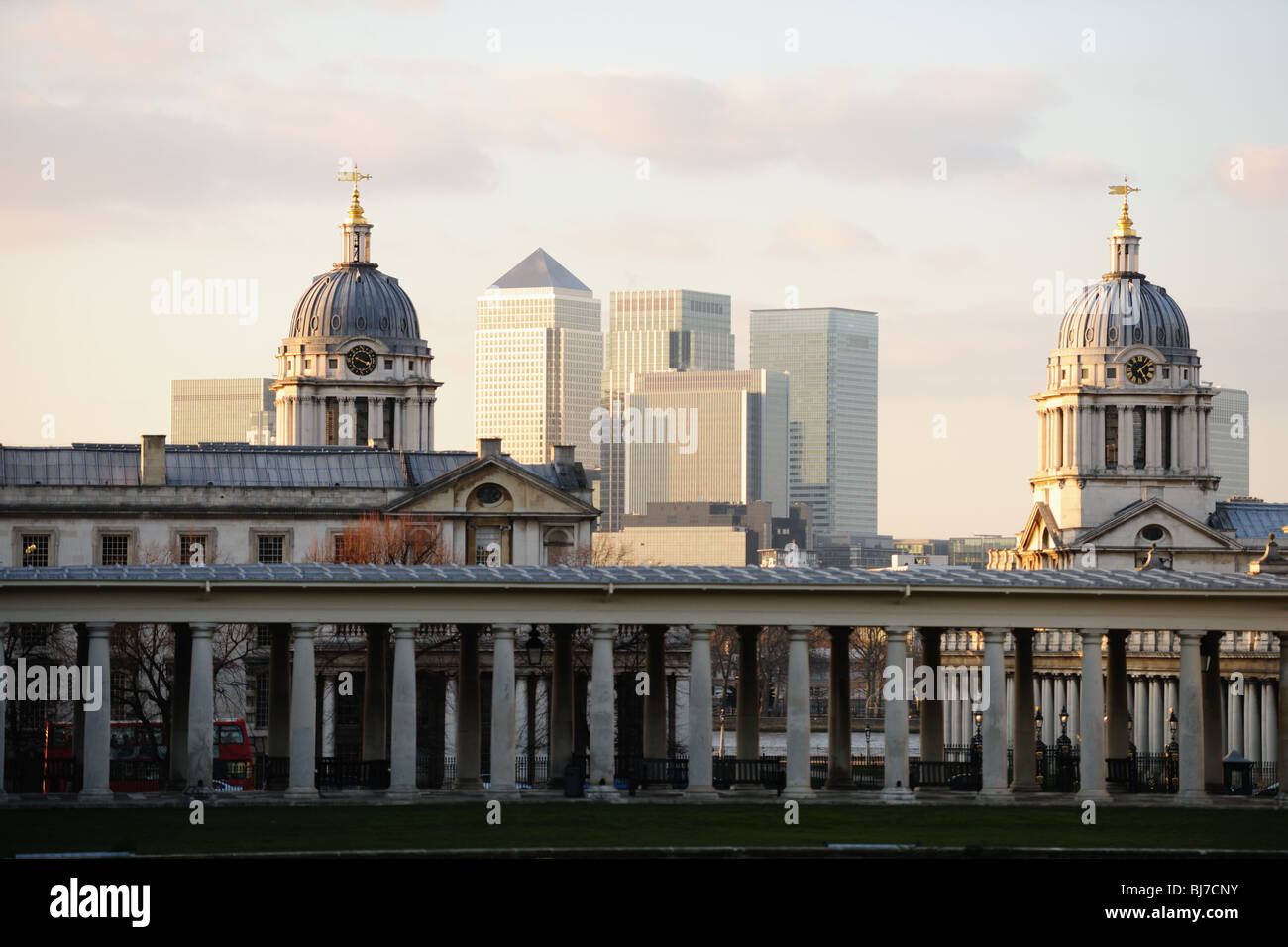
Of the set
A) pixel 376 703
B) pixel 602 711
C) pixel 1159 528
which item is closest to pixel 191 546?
pixel 376 703

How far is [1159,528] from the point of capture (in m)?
172

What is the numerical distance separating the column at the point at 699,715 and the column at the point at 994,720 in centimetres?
838

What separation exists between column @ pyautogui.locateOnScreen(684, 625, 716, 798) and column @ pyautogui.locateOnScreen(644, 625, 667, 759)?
7488mm

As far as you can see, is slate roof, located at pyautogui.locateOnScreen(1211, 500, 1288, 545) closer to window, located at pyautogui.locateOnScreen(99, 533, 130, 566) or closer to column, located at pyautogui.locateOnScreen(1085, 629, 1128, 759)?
window, located at pyautogui.locateOnScreen(99, 533, 130, 566)

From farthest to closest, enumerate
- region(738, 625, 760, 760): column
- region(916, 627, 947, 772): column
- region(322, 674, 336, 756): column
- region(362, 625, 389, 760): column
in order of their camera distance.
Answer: region(322, 674, 336, 756): column → region(916, 627, 947, 772): column → region(362, 625, 389, 760): column → region(738, 625, 760, 760): column

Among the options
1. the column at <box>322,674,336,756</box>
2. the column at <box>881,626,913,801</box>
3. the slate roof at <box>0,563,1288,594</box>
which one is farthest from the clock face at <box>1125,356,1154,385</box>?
the column at <box>881,626,913,801</box>

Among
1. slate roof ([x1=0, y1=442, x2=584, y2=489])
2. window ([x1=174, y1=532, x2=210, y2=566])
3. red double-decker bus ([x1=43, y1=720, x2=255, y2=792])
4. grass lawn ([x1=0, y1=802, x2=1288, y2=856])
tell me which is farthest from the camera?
slate roof ([x1=0, y1=442, x2=584, y2=489])

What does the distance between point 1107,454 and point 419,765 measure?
76.7 meters

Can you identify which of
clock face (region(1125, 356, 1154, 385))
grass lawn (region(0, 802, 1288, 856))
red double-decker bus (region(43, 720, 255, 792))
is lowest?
red double-decker bus (region(43, 720, 255, 792))

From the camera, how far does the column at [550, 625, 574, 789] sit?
8950 centimetres

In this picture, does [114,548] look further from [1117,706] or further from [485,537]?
[1117,706]

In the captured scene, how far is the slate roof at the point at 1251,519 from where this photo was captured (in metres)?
178

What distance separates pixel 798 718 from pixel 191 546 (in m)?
51.5
